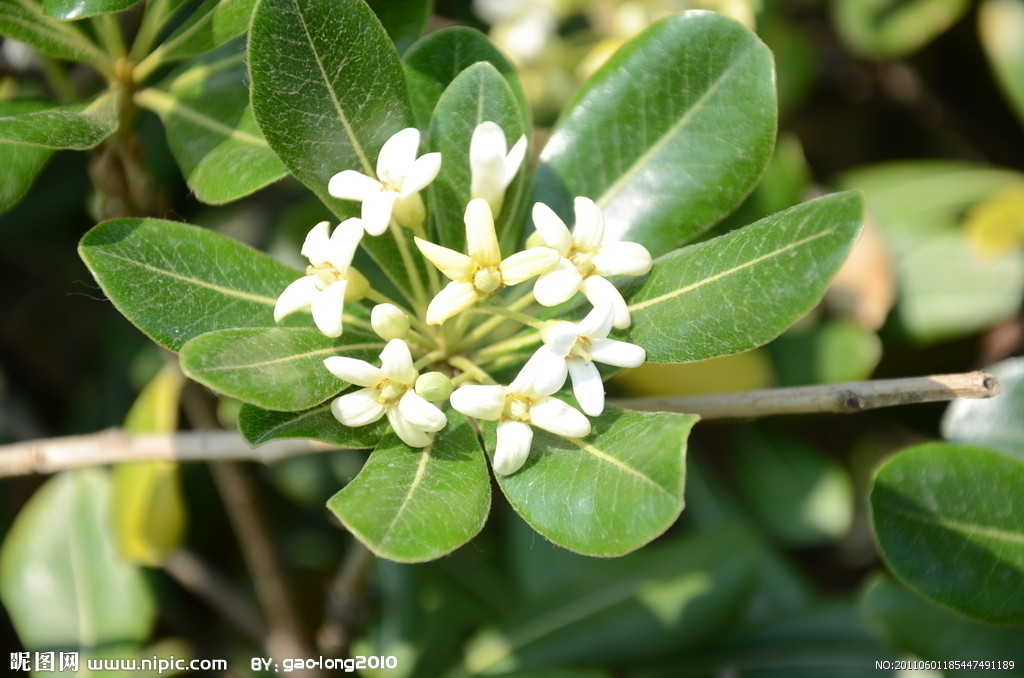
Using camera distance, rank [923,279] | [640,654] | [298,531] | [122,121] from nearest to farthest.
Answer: [122,121] < [640,654] < [923,279] < [298,531]

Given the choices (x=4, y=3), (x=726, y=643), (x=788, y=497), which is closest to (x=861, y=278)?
(x=788, y=497)

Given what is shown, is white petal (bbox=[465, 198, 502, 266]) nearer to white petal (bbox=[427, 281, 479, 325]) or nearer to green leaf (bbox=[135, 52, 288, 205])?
white petal (bbox=[427, 281, 479, 325])

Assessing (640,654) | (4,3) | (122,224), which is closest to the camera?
(122,224)

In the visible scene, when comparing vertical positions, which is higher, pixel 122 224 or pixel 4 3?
pixel 4 3

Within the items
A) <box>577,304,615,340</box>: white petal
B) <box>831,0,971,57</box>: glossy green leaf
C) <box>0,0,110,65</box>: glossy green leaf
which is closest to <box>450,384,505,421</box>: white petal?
<box>577,304,615,340</box>: white petal

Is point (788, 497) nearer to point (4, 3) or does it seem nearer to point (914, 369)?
point (914, 369)

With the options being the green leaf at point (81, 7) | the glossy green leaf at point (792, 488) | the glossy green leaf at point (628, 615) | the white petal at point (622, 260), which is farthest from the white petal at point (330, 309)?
the glossy green leaf at point (792, 488)

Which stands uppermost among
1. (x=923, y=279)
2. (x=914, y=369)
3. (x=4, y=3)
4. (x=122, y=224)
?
(x=4, y=3)

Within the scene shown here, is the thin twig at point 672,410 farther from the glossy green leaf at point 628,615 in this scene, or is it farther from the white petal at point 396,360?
the glossy green leaf at point 628,615
